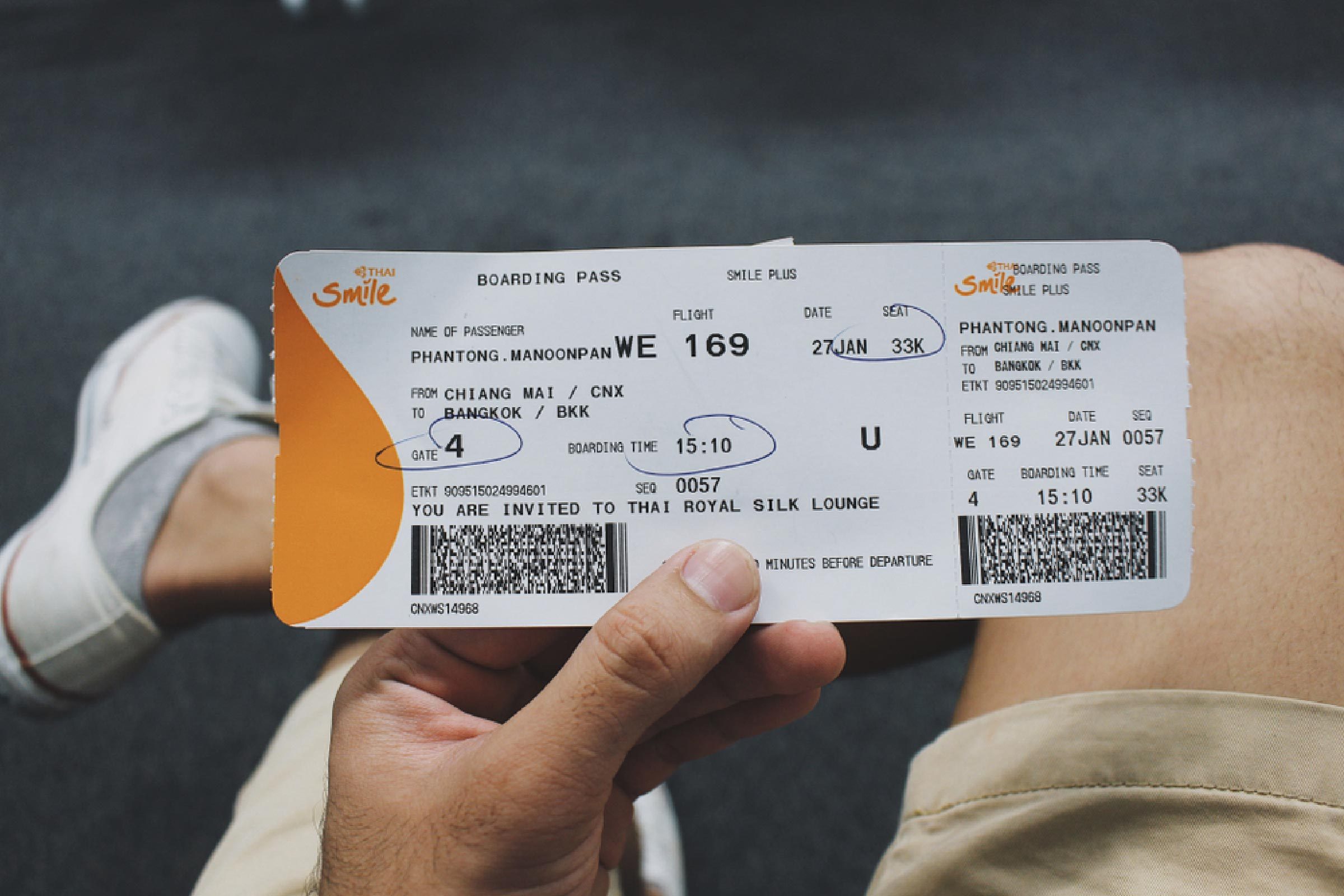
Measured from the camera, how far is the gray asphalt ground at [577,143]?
124cm

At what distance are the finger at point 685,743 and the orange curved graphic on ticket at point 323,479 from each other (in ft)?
0.91

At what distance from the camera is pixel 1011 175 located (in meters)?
1.28

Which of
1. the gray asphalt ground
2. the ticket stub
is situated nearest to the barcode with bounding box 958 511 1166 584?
the ticket stub

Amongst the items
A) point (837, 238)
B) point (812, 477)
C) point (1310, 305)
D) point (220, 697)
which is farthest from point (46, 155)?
point (1310, 305)

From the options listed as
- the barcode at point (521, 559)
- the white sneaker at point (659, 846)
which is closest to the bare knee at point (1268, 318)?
the barcode at point (521, 559)

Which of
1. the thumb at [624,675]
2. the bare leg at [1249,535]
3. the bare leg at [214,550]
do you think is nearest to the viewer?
the thumb at [624,675]

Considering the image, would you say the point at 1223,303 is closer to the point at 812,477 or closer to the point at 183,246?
the point at 812,477

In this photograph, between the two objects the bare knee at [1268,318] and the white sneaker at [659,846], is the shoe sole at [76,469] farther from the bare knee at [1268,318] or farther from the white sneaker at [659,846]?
the bare knee at [1268,318]

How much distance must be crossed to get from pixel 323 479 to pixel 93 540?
24.5 inches

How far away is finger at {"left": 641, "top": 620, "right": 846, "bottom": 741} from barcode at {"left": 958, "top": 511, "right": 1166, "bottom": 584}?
0.09m

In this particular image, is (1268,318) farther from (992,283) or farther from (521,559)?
(521,559)

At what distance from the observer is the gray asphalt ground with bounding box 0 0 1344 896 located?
4.08 feet

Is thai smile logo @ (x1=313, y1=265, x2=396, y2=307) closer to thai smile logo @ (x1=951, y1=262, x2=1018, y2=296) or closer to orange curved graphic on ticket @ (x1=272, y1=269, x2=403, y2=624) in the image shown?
orange curved graphic on ticket @ (x1=272, y1=269, x2=403, y2=624)

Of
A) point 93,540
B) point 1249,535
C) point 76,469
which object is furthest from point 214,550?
point 1249,535
